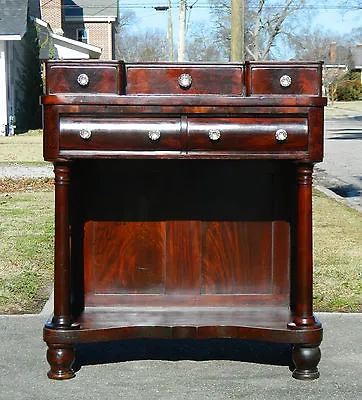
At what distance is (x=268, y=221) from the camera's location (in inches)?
179

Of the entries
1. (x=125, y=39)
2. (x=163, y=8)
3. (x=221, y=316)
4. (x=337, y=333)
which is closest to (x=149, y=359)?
(x=221, y=316)

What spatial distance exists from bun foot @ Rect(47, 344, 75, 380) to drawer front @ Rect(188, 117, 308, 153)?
1.16 metres

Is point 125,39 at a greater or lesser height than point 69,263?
greater

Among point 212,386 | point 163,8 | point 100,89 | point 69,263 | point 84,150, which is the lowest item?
point 212,386

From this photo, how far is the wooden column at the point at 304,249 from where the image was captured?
410 cm

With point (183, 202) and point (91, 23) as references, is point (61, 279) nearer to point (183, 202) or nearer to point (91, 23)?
point (183, 202)

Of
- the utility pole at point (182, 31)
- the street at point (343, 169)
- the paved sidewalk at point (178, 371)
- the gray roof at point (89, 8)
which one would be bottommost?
the paved sidewalk at point (178, 371)

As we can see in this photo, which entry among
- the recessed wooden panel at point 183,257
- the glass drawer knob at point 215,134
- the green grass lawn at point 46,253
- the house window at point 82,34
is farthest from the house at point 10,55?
the glass drawer knob at point 215,134

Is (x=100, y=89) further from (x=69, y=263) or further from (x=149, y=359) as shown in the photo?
(x=149, y=359)

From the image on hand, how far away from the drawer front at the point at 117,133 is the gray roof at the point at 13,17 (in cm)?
2461

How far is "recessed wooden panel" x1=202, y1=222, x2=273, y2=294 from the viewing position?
4582 mm

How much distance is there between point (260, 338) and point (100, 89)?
1416 millimetres

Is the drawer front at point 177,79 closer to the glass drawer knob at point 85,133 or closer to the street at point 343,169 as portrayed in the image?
the glass drawer knob at point 85,133

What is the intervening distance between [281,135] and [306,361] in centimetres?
110
